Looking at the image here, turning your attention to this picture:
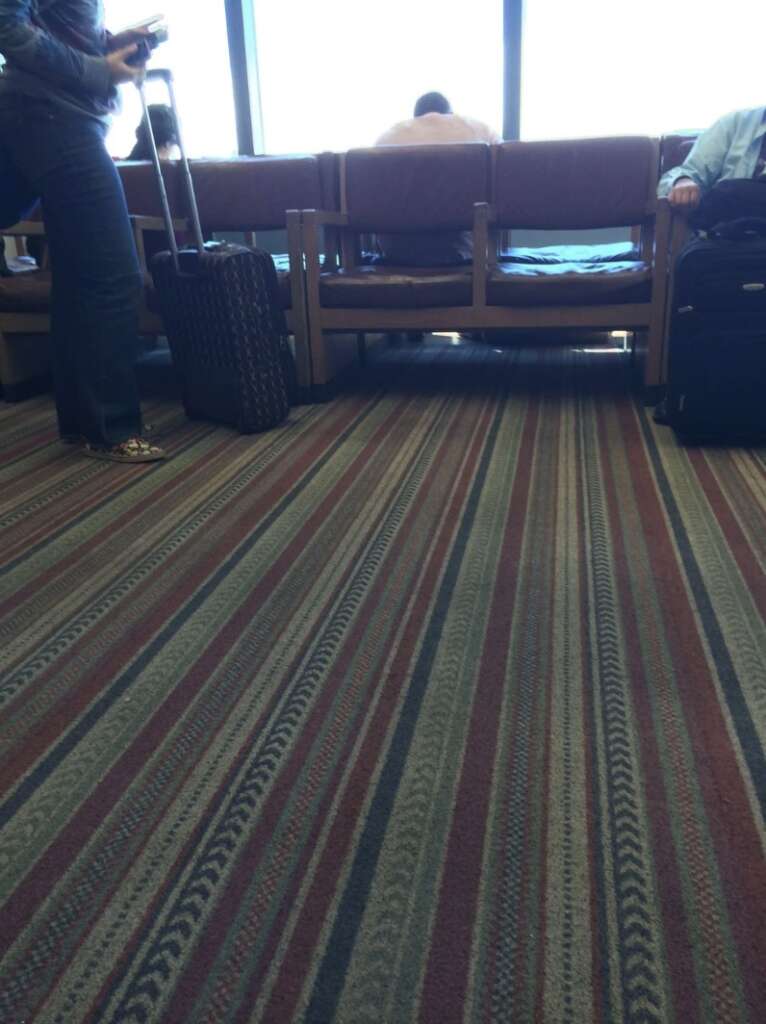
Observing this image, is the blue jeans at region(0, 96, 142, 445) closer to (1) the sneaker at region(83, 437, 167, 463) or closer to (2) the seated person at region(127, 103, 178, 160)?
(1) the sneaker at region(83, 437, 167, 463)

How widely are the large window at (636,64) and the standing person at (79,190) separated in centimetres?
260

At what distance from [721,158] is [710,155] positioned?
0.09ft

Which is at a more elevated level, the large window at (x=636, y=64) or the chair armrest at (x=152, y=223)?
the large window at (x=636, y=64)

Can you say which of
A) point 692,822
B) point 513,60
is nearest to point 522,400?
point 692,822

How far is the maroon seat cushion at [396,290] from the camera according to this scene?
85.1 inches

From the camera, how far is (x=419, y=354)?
9.95ft

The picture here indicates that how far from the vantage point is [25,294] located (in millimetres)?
2318

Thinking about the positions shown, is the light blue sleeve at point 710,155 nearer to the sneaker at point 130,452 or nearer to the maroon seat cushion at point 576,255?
the maroon seat cushion at point 576,255

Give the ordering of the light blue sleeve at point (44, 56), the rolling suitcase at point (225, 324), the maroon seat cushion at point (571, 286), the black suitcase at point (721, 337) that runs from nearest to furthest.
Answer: the light blue sleeve at point (44, 56) → the black suitcase at point (721, 337) → the rolling suitcase at point (225, 324) → the maroon seat cushion at point (571, 286)

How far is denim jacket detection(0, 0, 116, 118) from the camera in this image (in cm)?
141

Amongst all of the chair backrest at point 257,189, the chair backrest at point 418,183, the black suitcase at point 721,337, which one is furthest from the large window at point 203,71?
the black suitcase at point 721,337

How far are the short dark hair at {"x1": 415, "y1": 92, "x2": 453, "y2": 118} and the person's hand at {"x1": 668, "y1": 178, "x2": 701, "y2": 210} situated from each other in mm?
1331

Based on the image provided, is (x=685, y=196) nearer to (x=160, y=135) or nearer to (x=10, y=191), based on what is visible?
(x=10, y=191)

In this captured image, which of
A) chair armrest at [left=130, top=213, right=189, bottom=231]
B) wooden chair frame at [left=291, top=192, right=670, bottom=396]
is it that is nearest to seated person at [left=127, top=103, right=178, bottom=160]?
chair armrest at [left=130, top=213, right=189, bottom=231]
